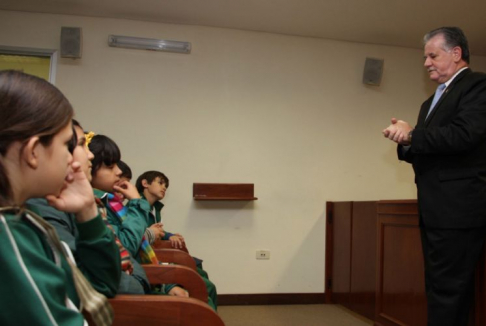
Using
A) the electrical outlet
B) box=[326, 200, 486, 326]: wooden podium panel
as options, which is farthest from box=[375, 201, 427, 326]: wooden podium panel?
the electrical outlet

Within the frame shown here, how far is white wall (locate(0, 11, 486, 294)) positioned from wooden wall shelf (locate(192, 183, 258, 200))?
0.08 metres

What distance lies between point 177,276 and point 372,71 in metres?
3.27

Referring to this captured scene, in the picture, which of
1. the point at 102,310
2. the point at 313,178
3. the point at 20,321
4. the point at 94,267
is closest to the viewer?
the point at 20,321

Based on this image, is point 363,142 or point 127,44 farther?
point 363,142

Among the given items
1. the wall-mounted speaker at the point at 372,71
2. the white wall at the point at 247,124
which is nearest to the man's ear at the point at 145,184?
the white wall at the point at 247,124

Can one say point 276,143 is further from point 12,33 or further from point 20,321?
point 20,321

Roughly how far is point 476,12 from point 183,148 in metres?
2.69

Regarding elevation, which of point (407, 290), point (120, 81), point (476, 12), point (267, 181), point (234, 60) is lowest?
point (407, 290)

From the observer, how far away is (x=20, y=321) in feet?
2.23

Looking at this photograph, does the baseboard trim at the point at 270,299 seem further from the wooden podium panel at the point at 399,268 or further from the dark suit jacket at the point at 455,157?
the dark suit jacket at the point at 455,157

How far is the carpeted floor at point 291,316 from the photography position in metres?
3.27

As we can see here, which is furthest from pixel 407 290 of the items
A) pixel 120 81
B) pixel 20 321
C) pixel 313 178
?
pixel 120 81

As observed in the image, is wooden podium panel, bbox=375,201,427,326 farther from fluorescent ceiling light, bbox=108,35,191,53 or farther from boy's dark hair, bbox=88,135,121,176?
fluorescent ceiling light, bbox=108,35,191,53

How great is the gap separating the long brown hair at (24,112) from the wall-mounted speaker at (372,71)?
375cm
